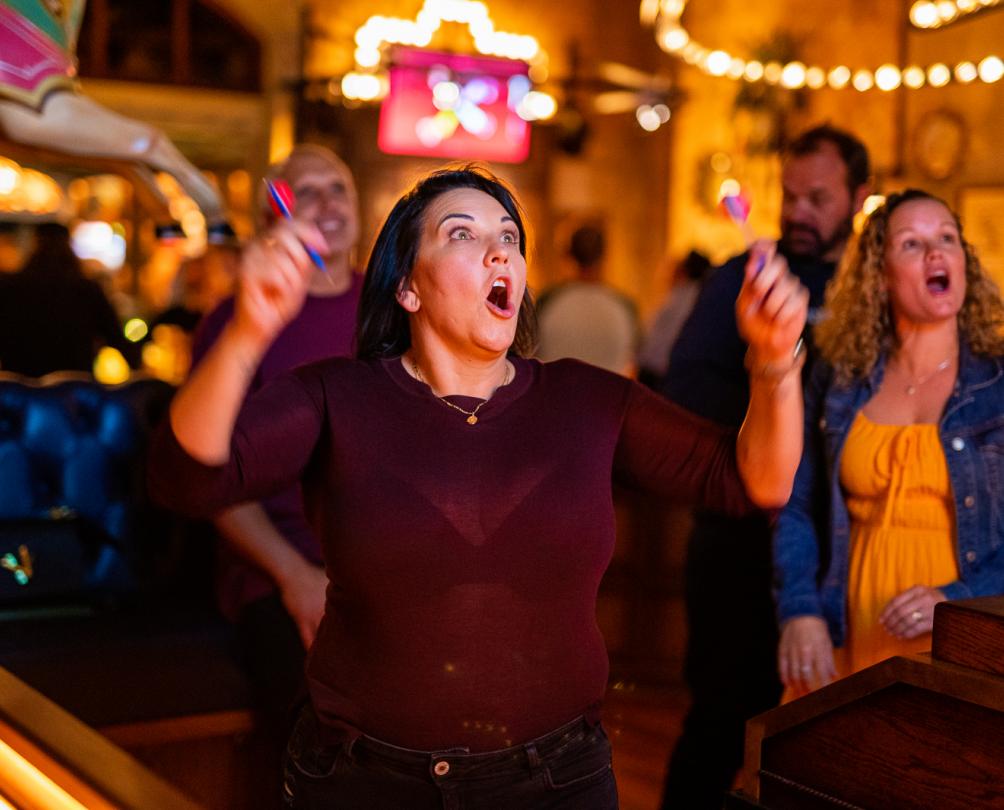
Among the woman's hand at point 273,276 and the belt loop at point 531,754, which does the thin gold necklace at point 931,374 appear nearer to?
the belt loop at point 531,754

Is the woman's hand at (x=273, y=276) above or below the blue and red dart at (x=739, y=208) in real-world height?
below

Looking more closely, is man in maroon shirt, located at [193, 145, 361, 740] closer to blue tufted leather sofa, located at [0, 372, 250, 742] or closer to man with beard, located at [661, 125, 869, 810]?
blue tufted leather sofa, located at [0, 372, 250, 742]

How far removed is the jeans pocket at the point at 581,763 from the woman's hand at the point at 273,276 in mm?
616

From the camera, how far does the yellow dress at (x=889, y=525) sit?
2.00 metres

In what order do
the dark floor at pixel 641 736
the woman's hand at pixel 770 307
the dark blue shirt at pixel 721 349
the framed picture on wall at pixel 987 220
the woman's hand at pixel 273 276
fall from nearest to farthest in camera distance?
1. the woman's hand at pixel 273 276
2. the woman's hand at pixel 770 307
3. the dark blue shirt at pixel 721 349
4. the dark floor at pixel 641 736
5. the framed picture on wall at pixel 987 220

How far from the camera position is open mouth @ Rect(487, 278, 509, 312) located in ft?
5.00

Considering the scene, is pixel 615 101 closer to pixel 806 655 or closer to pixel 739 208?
pixel 806 655

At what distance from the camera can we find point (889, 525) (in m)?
2.04

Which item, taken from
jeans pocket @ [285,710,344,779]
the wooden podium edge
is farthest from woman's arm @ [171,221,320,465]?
the wooden podium edge

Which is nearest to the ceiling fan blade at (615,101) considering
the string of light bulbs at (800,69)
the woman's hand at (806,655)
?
the string of light bulbs at (800,69)

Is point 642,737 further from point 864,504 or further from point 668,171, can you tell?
point 668,171

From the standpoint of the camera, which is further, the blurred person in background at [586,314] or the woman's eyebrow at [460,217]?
the blurred person in background at [586,314]

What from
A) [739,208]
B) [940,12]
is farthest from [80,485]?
[940,12]

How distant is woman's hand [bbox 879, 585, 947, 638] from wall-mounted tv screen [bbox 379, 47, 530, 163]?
6835mm
